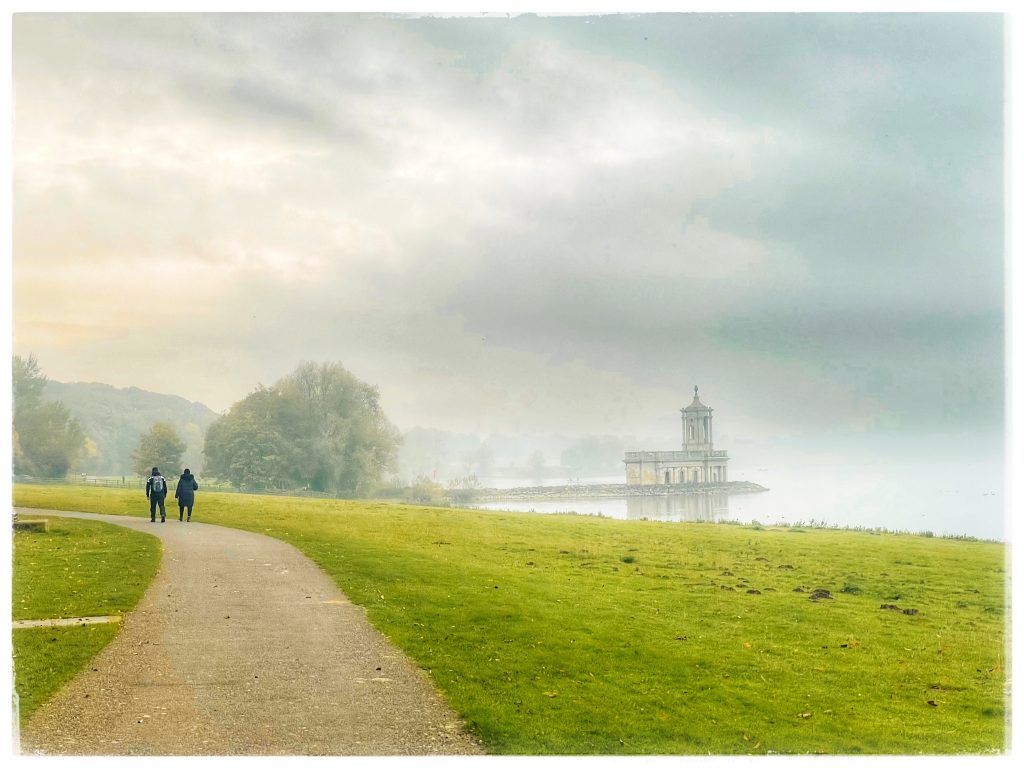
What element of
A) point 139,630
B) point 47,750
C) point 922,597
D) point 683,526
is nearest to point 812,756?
point 47,750

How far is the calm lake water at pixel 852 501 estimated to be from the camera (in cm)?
3575

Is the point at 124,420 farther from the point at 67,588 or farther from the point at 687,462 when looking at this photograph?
the point at 687,462

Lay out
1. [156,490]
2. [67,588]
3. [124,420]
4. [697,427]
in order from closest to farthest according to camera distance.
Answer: [67,588] → [156,490] → [124,420] → [697,427]

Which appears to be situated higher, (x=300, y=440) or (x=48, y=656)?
(x=300, y=440)

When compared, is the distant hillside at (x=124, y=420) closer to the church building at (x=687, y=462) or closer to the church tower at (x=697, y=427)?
the church building at (x=687, y=462)

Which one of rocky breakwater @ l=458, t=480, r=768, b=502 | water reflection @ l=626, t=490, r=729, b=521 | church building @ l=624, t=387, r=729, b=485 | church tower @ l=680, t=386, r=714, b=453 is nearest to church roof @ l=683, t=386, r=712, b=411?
church tower @ l=680, t=386, r=714, b=453

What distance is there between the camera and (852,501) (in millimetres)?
45812

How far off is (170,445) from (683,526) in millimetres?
26954

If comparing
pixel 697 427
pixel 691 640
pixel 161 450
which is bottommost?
pixel 691 640

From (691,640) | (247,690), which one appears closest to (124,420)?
(247,690)

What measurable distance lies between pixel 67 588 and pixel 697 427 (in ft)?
120

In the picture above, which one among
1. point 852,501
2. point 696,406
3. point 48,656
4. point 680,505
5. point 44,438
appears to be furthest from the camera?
point 680,505

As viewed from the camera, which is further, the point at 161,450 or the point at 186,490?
the point at 161,450

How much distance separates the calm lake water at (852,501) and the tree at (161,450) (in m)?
16.5
